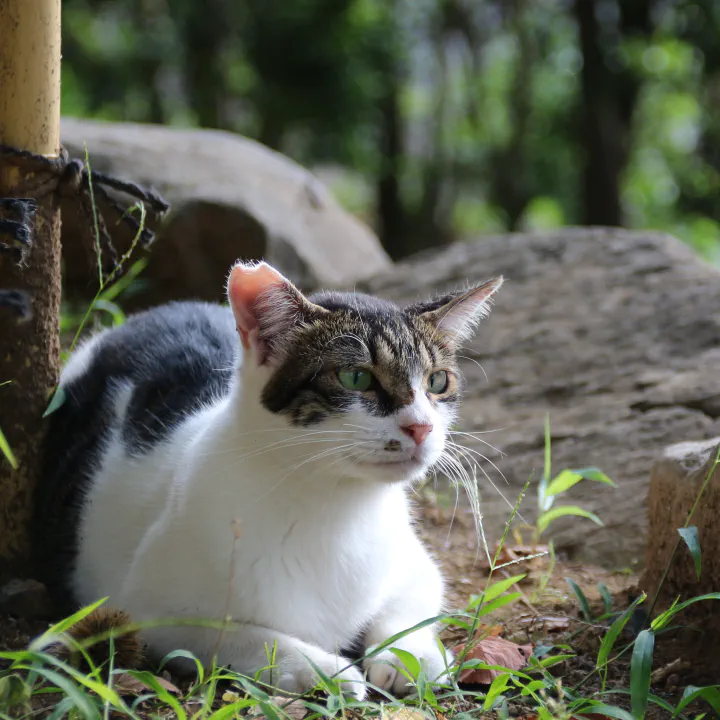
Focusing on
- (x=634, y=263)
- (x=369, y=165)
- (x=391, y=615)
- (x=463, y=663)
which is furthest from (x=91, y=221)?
(x=369, y=165)

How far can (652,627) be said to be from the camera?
6.84 ft

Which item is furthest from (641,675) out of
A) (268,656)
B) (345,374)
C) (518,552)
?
(518,552)

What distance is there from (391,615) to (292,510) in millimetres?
429

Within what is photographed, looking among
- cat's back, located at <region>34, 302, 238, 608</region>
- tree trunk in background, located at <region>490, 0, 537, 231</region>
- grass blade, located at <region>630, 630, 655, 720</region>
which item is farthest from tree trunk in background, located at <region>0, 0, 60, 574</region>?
tree trunk in background, located at <region>490, 0, 537, 231</region>

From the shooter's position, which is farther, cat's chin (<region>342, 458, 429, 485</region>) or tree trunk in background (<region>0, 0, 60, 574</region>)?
tree trunk in background (<region>0, 0, 60, 574</region>)

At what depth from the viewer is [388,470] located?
2023 mm

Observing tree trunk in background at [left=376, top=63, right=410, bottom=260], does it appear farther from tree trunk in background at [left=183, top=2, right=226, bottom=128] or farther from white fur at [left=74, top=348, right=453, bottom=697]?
white fur at [left=74, top=348, right=453, bottom=697]

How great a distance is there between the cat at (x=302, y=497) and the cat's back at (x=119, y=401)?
0.49 feet

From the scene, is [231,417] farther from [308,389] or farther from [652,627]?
[652,627]

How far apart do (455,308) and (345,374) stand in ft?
1.28

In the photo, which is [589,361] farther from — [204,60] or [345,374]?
[204,60]

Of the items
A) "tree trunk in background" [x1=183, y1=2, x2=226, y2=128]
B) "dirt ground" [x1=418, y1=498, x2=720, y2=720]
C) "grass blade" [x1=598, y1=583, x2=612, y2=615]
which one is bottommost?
"dirt ground" [x1=418, y1=498, x2=720, y2=720]

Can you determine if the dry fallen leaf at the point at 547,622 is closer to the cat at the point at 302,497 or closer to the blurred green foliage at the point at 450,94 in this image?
the cat at the point at 302,497

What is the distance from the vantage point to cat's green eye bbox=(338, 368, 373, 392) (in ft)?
6.86
